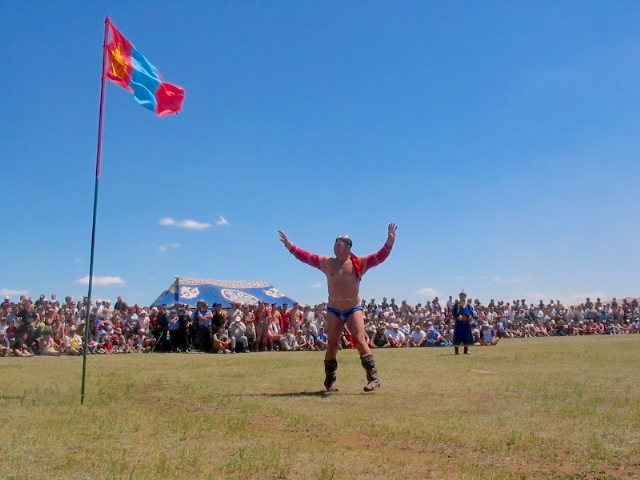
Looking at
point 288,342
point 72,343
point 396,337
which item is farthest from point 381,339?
point 72,343

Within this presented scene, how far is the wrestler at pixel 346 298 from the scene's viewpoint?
9383mm

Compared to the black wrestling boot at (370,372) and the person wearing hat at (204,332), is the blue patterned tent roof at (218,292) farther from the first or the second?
the black wrestling boot at (370,372)

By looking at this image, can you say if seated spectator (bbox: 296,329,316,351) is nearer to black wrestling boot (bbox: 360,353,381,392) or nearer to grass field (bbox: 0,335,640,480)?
grass field (bbox: 0,335,640,480)

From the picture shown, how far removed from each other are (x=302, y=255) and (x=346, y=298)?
1.06 metres

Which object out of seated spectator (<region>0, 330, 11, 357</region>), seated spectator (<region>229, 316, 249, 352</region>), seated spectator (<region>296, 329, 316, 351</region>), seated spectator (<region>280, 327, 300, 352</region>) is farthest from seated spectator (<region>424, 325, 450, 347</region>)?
seated spectator (<region>0, 330, 11, 357</region>)

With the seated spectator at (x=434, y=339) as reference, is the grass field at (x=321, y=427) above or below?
below

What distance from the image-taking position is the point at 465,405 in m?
7.72

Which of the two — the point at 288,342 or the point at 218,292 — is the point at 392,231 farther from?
the point at 218,292

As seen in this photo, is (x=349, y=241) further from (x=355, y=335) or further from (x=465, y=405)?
(x=465, y=405)

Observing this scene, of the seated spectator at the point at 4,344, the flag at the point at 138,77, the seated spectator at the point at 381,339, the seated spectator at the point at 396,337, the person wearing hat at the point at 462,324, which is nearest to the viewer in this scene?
the flag at the point at 138,77

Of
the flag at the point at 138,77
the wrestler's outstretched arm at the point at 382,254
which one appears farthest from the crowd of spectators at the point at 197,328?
the wrestler's outstretched arm at the point at 382,254

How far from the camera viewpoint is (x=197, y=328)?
2258 centimetres

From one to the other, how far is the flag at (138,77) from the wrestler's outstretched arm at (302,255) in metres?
2.79

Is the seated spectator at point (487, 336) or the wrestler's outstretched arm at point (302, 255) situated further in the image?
the seated spectator at point (487, 336)
